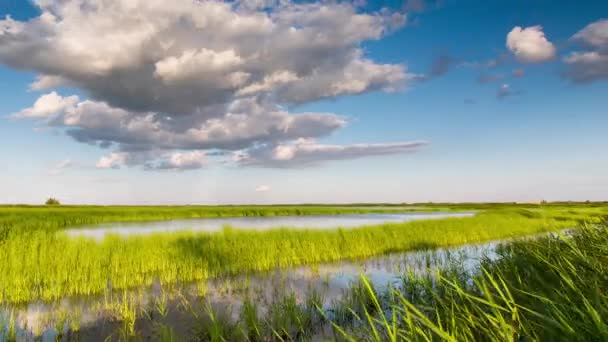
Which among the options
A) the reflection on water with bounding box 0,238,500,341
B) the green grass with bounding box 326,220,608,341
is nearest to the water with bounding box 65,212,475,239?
the reflection on water with bounding box 0,238,500,341

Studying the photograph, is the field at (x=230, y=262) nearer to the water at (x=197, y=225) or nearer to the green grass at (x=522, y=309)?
the green grass at (x=522, y=309)

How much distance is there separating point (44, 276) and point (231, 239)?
661cm

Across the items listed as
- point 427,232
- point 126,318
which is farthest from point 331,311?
point 427,232

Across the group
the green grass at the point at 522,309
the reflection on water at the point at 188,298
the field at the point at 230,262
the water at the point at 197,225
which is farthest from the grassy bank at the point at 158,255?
the green grass at the point at 522,309

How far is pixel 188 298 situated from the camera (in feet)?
31.5

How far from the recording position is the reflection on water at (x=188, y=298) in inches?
294

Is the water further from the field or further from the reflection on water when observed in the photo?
the reflection on water

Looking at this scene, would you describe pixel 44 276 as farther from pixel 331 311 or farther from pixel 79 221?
pixel 79 221

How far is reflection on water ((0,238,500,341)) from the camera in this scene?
7.46m

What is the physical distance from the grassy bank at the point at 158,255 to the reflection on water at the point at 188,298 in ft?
2.83

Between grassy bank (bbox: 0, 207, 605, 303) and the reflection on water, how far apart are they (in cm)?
86

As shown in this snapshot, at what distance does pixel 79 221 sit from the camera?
130 ft

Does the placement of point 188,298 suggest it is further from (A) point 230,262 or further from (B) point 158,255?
(B) point 158,255

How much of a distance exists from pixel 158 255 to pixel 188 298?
3.99 metres
